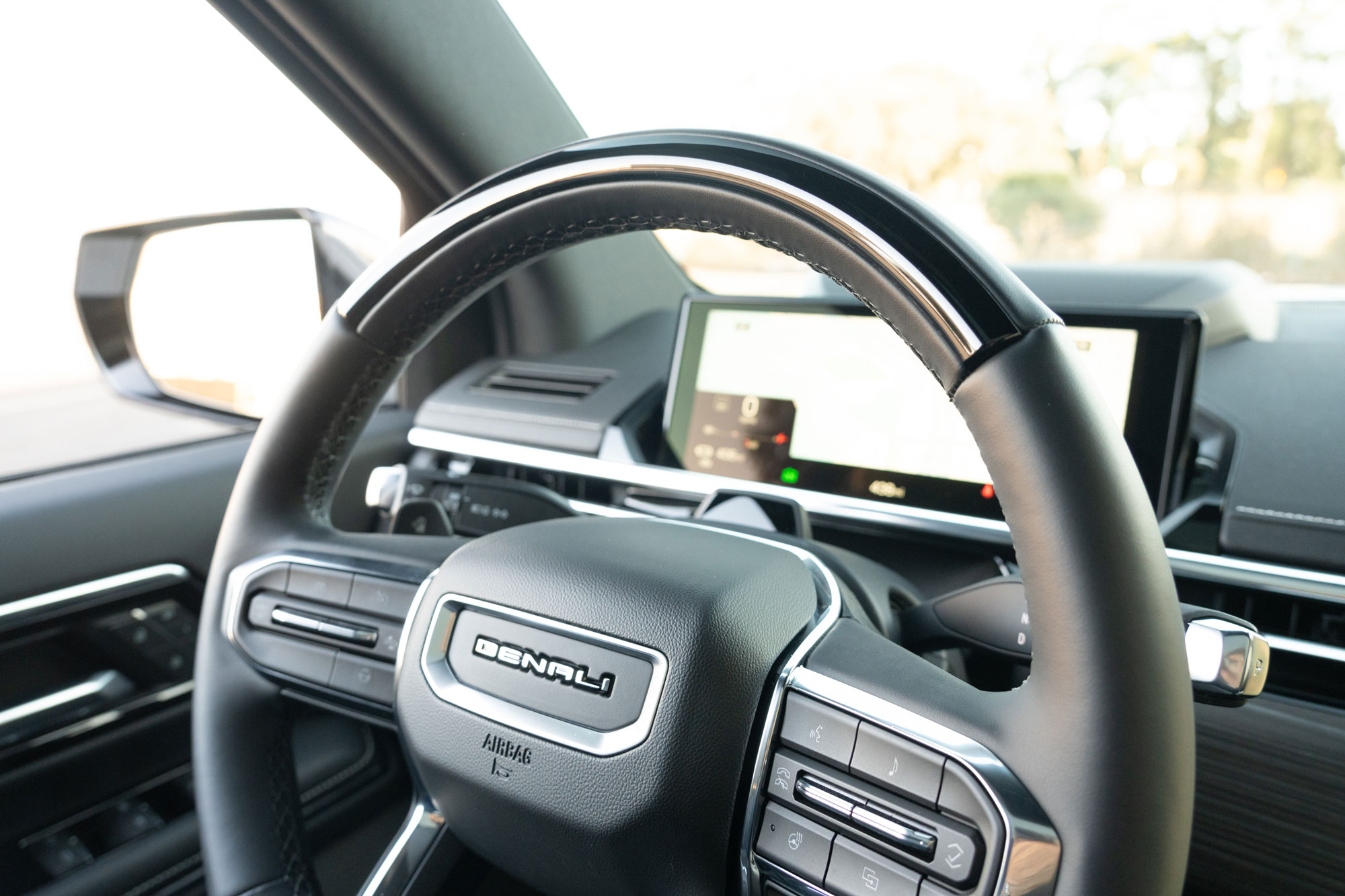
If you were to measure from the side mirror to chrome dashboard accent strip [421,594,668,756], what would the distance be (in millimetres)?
1165

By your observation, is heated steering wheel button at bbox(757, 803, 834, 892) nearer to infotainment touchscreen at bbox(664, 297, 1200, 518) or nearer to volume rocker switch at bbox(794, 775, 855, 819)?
volume rocker switch at bbox(794, 775, 855, 819)

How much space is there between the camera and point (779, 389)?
1.49 meters

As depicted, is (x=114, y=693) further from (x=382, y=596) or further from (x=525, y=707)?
(x=525, y=707)

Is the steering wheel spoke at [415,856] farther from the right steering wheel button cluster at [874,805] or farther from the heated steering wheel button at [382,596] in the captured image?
the right steering wheel button cluster at [874,805]

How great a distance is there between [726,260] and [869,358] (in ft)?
1.55

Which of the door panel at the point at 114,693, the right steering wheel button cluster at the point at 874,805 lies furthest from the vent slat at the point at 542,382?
the right steering wheel button cluster at the point at 874,805

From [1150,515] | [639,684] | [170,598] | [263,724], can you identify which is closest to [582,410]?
[170,598]

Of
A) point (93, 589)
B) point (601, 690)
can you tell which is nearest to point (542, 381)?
point (93, 589)

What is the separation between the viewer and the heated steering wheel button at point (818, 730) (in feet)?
2.05

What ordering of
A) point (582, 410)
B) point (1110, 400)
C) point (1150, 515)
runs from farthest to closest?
point (582, 410)
point (1110, 400)
point (1150, 515)

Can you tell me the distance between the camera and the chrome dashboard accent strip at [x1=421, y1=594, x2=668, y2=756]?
69 cm

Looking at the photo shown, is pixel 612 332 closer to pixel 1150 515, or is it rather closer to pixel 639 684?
pixel 639 684

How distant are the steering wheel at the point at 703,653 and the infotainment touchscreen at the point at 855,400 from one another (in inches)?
23.3

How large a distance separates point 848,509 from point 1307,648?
1.88 feet
